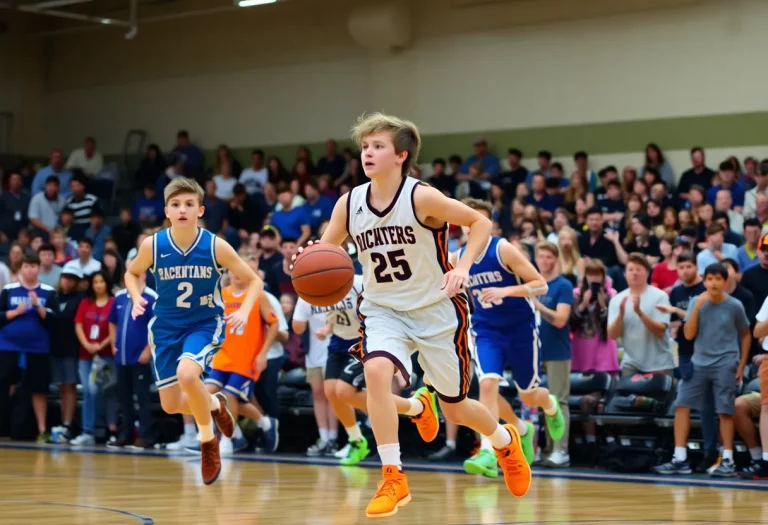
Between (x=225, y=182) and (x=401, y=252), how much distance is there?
12831 mm

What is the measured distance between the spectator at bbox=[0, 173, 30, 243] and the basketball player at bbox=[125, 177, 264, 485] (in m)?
11.3

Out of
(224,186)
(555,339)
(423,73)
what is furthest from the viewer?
(224,186)

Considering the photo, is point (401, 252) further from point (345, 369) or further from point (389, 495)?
point (345, 369)

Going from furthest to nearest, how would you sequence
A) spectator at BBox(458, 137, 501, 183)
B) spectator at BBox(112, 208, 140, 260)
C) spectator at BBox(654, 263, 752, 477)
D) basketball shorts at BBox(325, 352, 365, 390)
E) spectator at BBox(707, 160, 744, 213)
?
1. spectator at BBox(458, 137, 501, 183)
2. spectator at BBox(112, 208, 140, 260)
3. spectator at BBox(707, 160, 744, 213)
4. basketball shorts at BBox(325, 352, 365, 390)
5. spectator at BBox(654, 263, 752, 477)

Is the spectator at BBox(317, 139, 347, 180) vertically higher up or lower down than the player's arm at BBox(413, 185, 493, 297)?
higher up

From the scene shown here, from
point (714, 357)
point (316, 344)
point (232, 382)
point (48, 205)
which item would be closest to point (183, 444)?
point (232, 382)

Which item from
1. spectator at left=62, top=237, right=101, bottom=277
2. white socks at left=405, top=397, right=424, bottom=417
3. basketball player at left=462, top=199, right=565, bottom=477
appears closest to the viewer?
white socks at left=405, top=397, right=424, bottom=417

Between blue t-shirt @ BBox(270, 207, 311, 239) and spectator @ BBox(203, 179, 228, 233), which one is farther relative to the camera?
spectator @ BBox(203, 179, 228, 233)

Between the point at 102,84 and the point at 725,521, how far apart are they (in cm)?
1878

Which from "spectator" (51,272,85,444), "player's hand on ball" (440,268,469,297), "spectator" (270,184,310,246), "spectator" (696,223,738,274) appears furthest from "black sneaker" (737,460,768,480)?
"spectator" (270,184,310,246)

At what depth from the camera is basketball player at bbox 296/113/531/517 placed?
618 cm

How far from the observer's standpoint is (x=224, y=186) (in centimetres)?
1878

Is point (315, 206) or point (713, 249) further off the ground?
point (315, 206)

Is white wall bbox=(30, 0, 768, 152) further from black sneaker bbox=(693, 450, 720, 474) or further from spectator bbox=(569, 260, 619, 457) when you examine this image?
black sneaker bbox=(693, 450, 720, 474)
